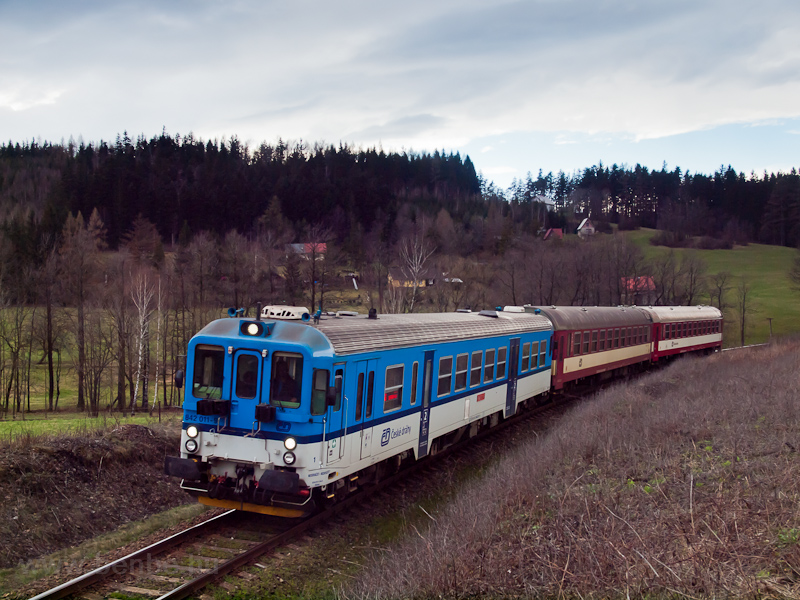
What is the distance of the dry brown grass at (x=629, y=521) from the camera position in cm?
602

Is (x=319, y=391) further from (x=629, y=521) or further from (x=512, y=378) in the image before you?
(x=512, y=378)

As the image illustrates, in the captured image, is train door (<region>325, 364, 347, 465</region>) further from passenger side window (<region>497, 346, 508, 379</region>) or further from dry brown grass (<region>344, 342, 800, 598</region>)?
passenger side window (<region>497, 346, 508, 379</region>)

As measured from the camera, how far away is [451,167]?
500 feet

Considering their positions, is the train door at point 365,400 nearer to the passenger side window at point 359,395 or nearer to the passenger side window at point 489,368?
the passenger side window at point 359,395

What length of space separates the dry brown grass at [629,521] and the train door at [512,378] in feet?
13.0

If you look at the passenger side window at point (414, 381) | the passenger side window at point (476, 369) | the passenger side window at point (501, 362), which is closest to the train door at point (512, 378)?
the passenger side window at point (501, 362)

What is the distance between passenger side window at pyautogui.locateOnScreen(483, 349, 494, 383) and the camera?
1523cm

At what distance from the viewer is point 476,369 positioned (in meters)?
14.7

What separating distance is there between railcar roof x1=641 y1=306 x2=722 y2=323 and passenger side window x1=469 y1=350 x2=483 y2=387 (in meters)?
19.4

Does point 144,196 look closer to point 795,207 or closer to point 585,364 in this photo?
point 585,364

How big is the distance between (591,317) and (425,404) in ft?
44.0

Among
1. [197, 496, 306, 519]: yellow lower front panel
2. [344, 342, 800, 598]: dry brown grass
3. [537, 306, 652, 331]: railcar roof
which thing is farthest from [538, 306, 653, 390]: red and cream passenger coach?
[197, 496, 306, 519]: yellow lower front panel

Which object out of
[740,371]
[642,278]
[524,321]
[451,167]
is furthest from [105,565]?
[451,167]

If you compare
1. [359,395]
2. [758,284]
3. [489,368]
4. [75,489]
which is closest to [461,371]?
[489,368]
